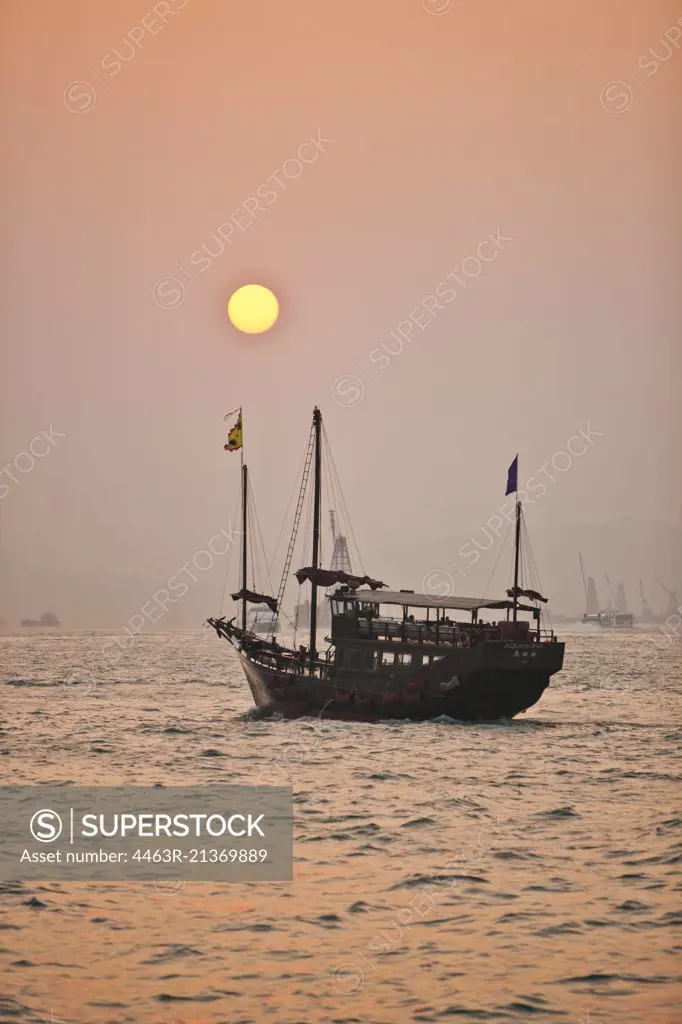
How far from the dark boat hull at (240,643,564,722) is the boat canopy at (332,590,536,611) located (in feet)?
10.2

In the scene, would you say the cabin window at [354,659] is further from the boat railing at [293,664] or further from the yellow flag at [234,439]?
the yellow flag at [234,439]

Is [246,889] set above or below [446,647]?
below

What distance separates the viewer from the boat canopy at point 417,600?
59206mm

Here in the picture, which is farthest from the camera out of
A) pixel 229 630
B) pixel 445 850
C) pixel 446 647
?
pixel 229 630

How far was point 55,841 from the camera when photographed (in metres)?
28.4

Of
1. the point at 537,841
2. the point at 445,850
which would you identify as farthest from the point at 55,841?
the point at 537,841

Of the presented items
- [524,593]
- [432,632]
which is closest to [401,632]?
[432,632]

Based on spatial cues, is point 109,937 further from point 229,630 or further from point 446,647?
point 229,630

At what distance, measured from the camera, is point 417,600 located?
6112 cm

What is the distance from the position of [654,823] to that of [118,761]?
2058 cm

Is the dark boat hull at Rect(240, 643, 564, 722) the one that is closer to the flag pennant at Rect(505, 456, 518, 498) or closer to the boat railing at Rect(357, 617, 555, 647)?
the boat railing at Rect(357, 617, 555, 647)

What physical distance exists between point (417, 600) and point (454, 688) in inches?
230

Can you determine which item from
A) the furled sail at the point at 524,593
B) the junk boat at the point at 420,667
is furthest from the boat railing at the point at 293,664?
the furled sail at the point at 524,593

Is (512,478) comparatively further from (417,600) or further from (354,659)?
(354,659)
